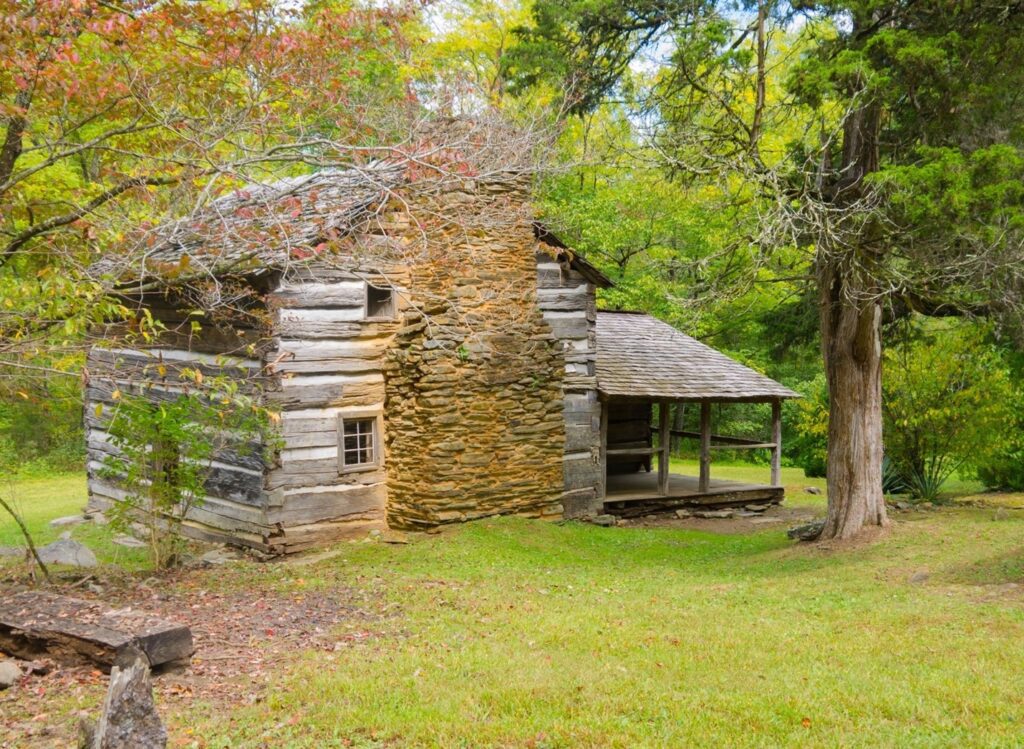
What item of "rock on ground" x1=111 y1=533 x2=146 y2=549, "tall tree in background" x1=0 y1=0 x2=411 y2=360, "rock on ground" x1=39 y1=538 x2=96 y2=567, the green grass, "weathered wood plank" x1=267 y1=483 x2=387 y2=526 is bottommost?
the green grass

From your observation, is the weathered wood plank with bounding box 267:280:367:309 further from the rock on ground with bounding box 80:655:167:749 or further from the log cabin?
the rock on ground with bounding box 80:655:167:749

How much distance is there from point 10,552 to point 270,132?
849 centimetres

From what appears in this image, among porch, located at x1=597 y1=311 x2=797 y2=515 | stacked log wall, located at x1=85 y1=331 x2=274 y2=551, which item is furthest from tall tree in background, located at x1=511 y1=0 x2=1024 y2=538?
stacked log wall, located at x1=85 y1=331 x2=274 y2=551

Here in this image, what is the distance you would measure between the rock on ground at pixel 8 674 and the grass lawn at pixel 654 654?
1293mm

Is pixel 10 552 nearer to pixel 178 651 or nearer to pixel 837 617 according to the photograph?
pixel 178 651

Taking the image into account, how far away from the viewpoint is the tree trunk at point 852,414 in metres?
12.3

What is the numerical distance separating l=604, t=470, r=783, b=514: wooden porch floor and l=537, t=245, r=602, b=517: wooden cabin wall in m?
1.38

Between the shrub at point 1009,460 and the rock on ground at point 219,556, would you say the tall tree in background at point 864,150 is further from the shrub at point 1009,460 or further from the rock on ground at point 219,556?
the rock on ground at point 219,556

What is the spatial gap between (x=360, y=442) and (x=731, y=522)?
780cm

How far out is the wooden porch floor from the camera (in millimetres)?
17141

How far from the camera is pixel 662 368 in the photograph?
18.1 m

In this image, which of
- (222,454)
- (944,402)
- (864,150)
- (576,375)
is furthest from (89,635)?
(944,402)

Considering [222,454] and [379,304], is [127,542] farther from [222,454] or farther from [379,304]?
[379,304]

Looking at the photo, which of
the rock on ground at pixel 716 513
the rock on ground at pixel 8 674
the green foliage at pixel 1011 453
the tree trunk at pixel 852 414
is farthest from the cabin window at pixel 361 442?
the green foliage at pixel 1011 453
